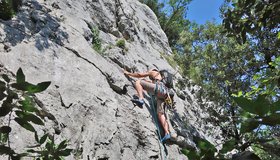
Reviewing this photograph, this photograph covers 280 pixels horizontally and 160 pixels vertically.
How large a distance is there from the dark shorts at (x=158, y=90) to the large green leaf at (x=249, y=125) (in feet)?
22.2

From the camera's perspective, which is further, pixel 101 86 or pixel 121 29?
pixel 121 29

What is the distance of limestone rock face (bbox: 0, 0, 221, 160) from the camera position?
19.3ft

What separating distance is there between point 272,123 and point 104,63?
7.03 metres

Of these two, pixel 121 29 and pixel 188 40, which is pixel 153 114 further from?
pixel 188 40

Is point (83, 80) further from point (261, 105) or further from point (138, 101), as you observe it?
point (261, 105)

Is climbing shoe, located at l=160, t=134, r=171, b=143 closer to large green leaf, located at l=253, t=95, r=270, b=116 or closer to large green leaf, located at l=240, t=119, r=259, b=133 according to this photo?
large green leaf, located at l=240, t=119, r=259, b=133

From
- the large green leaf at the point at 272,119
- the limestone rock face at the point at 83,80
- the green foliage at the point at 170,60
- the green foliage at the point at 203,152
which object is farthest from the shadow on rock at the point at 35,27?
the green foliage at the point at 170,60

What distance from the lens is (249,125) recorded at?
1.43 m

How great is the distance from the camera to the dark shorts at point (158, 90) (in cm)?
826

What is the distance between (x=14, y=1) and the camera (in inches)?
299

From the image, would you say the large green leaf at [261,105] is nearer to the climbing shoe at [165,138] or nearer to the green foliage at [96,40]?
the climbing shoe at [165,138]

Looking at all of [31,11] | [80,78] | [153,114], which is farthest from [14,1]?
[153,114]

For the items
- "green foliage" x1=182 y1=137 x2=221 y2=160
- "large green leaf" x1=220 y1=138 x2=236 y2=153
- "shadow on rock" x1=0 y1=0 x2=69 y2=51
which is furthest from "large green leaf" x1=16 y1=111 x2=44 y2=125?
"shadow on rock" x1=0 y1=0 x2=69 y2=51

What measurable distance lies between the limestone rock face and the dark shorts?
12.5 inches
